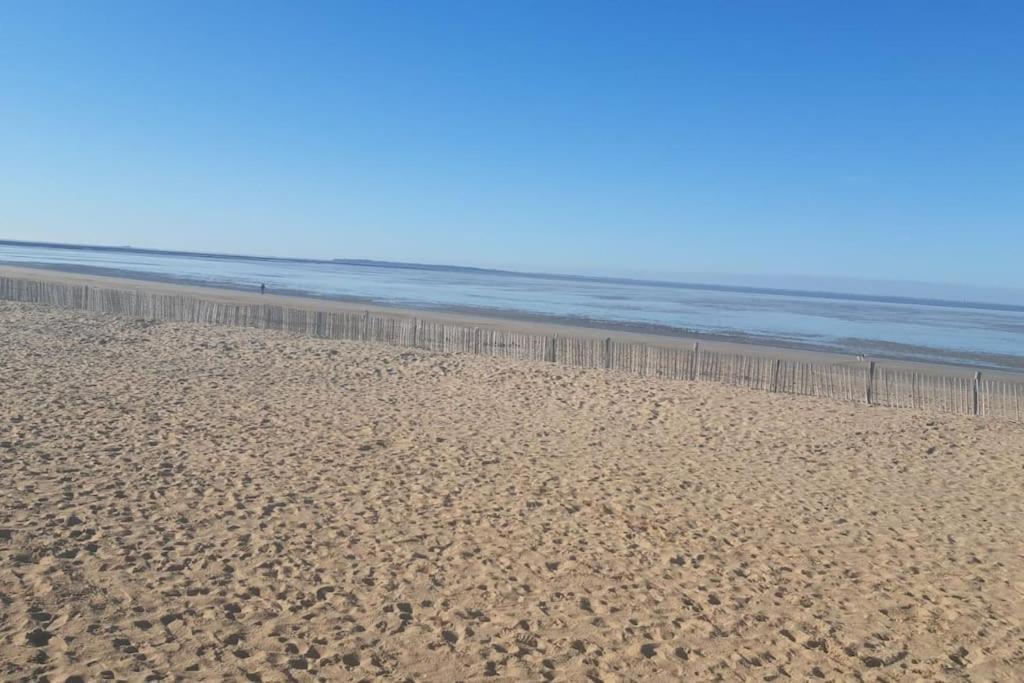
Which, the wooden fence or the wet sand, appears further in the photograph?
the wet sand

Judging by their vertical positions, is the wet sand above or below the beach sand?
above

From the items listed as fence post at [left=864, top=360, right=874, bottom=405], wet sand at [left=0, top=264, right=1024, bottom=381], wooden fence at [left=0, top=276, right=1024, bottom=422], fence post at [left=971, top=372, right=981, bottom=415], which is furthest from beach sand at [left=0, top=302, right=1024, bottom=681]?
wet sand at [left=0, top=264, right=1024, bottom=381]

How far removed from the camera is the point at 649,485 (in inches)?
324

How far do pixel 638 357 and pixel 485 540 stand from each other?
9957 mm

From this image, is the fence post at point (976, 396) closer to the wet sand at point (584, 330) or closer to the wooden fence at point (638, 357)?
the wooden fence at point (638, 357)

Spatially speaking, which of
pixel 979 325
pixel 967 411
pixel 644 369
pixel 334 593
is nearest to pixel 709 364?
pixel 644 369

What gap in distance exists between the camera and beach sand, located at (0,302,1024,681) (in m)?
4.54

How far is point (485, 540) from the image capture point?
20.9ft

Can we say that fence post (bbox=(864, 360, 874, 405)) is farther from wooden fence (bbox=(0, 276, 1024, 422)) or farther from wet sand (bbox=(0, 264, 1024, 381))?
wet sand (bbox=(0, 264, 1024, 381))

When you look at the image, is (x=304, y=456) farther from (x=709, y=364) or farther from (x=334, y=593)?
(x=709, y=364)

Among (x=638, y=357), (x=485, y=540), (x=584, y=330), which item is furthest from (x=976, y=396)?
→ (x=584, y=330)

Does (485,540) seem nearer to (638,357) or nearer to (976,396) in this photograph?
(638,357)

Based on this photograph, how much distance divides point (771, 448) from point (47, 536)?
8.31m

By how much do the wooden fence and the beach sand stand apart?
1455 mm
